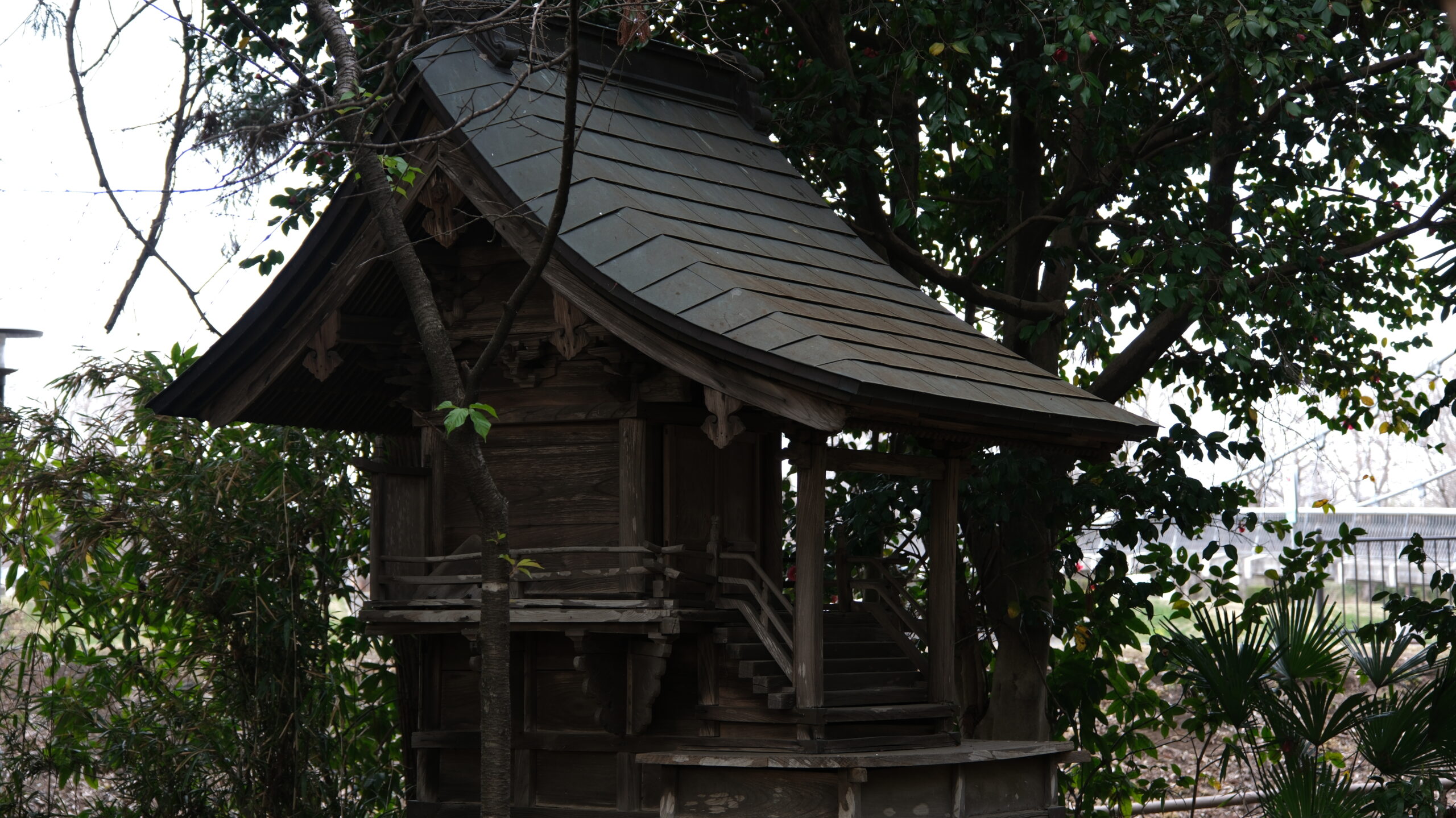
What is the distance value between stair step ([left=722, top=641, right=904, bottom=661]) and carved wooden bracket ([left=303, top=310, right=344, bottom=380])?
8.36 feet

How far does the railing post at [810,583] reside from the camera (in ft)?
20.1

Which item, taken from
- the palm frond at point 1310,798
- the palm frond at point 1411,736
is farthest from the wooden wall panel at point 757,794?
the palm frond at point 1411,736

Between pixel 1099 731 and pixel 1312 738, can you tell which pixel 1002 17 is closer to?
pixel 1312 738

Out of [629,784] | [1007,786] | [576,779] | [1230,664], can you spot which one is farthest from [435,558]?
[1230,664]

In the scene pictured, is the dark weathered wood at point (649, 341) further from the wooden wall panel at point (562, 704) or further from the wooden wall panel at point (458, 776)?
the wooden wall panel at point (458, 776)

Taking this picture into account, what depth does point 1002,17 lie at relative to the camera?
8.63m

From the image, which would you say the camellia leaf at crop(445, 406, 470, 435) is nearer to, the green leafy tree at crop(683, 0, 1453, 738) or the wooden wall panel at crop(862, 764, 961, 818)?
the wooden wall panel at crop(862, 764, 961, 818)

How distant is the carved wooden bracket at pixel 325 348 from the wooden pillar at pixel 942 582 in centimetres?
322

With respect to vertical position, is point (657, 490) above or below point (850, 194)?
below

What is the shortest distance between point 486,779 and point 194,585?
13.6ft

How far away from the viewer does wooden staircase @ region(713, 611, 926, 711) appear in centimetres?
636

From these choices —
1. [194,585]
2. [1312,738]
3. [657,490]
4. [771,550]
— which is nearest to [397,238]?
[657,490]

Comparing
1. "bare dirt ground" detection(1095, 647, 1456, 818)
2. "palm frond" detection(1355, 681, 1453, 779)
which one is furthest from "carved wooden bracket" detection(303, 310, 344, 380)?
"bare dirt ground" detection(1095, 647, 1456, 818)

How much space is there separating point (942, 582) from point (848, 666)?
682 mm
